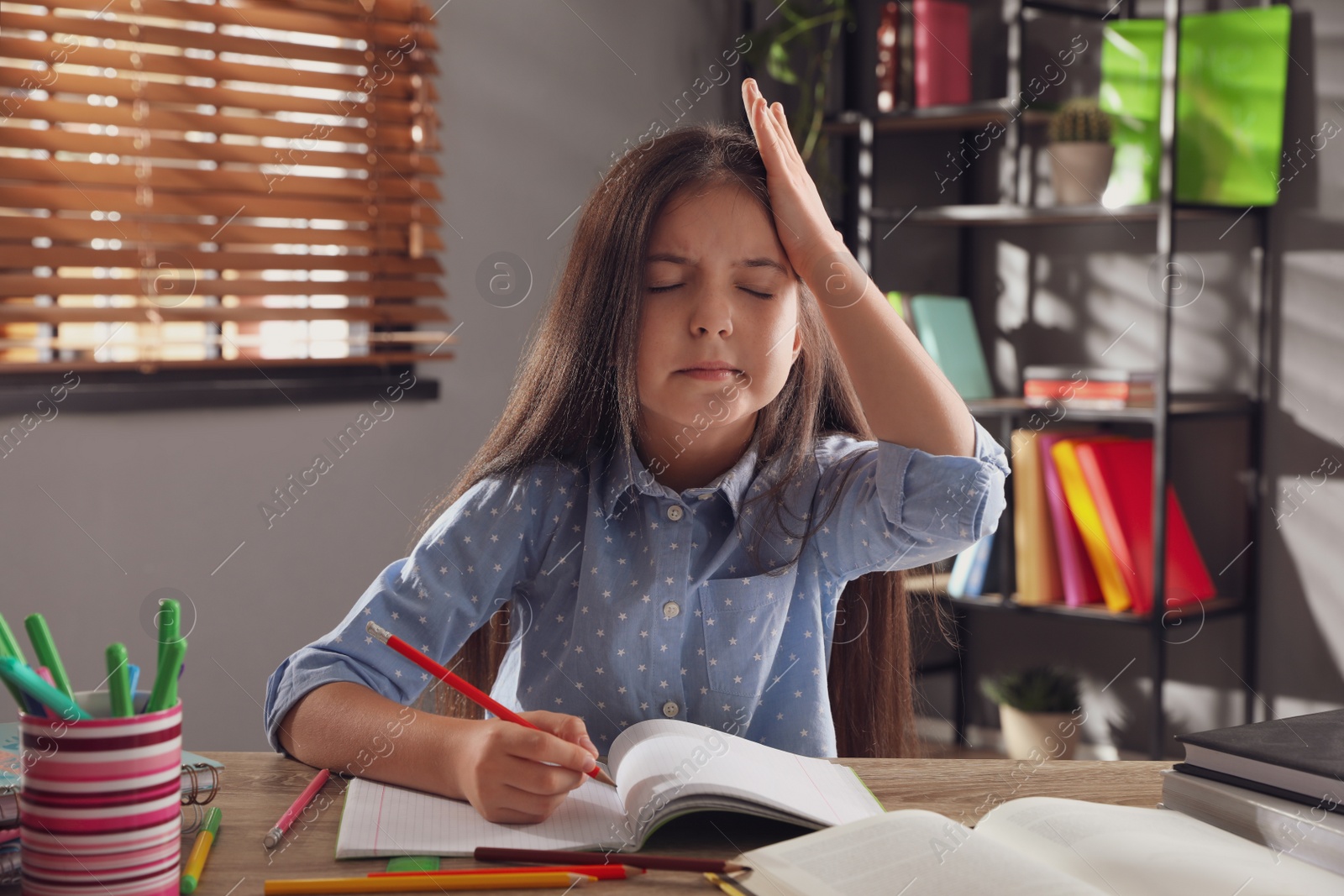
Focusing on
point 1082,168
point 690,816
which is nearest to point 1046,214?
point 1082,168

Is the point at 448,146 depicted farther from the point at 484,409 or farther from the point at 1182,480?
the point at 1182,480

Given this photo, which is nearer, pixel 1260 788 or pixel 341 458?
pixel 1260 788

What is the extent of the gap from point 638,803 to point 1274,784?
378mm

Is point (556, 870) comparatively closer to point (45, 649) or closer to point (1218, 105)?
point (45, 649)

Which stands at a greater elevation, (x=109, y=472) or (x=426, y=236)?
(x=426, y=236)

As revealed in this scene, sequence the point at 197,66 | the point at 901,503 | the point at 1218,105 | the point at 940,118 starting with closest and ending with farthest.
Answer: the point at 901,503 < the point at 197,66 < the point at 1218,105 < the point at 940,118

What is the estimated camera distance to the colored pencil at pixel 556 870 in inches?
26.8

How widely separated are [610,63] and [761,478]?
66.0 inches

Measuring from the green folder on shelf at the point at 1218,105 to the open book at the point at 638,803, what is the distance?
6.18ft

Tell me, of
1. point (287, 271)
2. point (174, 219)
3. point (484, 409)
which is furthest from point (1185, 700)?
point (174, 219)

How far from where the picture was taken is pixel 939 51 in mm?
2674

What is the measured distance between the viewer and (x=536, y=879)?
2.24ft

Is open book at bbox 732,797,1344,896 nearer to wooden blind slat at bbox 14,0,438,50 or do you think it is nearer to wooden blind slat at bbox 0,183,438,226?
wooden blind slat at bbox 0,183,438,226

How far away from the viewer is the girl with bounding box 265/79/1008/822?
1.02 meters
